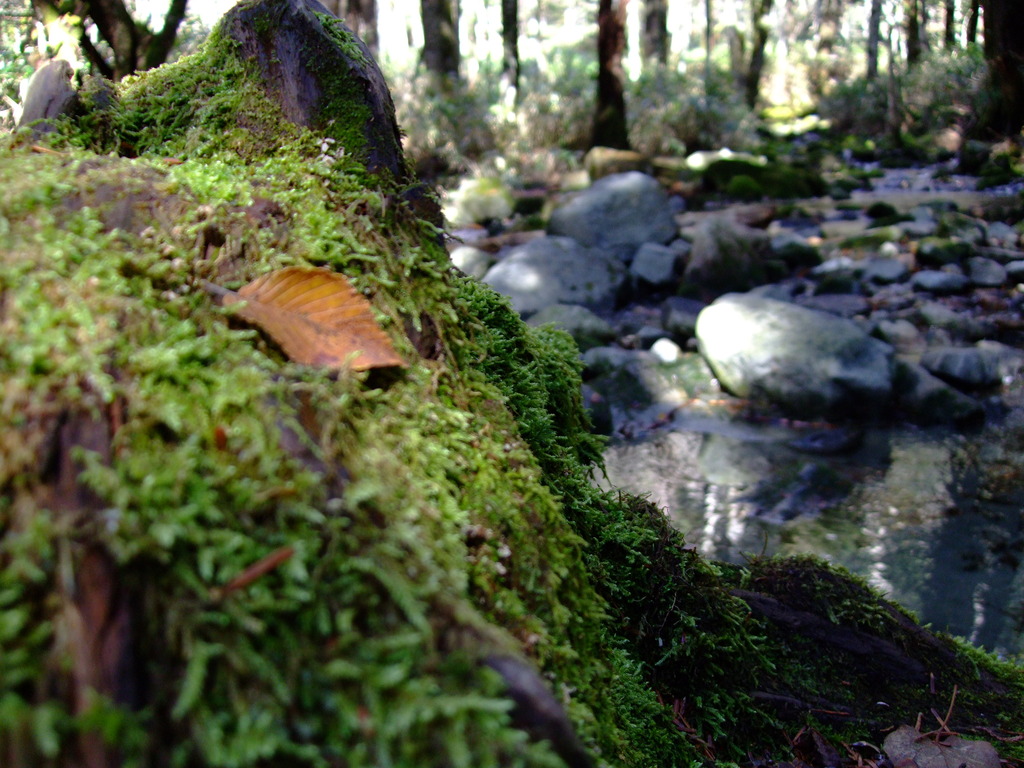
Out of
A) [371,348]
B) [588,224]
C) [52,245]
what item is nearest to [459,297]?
[371,348]

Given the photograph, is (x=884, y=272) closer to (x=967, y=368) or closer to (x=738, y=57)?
(x=967, y=368)

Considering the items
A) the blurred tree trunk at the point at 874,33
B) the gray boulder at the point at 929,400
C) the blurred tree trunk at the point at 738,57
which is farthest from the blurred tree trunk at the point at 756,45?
the gray boulder at the point at 929,400

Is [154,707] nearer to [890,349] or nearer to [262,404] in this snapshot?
[262,404]

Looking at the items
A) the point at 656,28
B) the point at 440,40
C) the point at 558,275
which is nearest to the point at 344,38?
the point at 558,275

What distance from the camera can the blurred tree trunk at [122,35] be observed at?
580 cm

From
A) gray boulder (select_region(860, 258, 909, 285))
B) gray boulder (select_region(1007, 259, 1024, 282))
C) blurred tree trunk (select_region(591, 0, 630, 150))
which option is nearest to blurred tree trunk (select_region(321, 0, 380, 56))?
blurred tree trunk (select_region(591, 0, 630, 150))

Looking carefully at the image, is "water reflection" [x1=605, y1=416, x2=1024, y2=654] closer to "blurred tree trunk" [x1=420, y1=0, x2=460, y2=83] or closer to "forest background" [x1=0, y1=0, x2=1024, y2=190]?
"forest background" [x1=0, y1=0, x2=1024, y2=190]

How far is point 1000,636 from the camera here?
380cm

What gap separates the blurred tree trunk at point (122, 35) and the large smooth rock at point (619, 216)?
621 cm

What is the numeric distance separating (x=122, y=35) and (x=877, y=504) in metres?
7.19

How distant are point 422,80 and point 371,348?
49.6 ft

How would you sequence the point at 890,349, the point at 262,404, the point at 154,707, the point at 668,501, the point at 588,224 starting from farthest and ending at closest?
the point at 588,224
the point at 890,349
the point at 668,501
the point at 262,404
the point at 154,707

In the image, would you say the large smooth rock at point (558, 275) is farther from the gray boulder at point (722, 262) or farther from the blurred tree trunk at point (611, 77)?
the blurred tree trunk at point (611, 77)

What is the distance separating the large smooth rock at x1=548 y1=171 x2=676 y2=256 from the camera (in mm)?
11125
